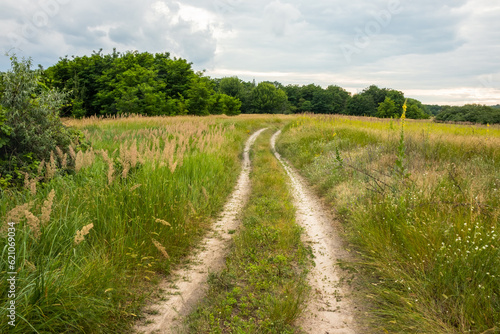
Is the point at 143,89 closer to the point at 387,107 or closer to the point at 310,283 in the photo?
the point at 310,283

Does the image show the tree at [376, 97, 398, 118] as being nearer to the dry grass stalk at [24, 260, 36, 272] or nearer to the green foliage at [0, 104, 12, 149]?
the green foliage at [0, 104, 12, 149]

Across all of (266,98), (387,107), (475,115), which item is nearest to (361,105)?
(387,107)

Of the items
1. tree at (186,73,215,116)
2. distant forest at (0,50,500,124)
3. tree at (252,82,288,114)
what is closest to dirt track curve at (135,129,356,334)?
distant forest at (0,50,500,124)

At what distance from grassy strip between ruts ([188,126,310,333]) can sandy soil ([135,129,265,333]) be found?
19 cm

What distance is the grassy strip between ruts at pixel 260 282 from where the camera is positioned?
3354 mm

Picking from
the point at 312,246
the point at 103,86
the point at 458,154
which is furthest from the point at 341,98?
the point at 312,246

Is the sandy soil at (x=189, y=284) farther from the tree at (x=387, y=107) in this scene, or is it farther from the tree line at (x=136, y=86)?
the tree at (x=387, y=107)

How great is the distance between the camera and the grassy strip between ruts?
3354mm

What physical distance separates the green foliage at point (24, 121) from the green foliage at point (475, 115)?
33950mm

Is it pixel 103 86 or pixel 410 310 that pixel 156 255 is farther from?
pixel 103 86

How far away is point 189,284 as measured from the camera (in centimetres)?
418

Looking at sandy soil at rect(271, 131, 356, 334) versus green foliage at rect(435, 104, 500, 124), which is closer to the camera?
sandy soil at rect(271, 131, 356, 334)

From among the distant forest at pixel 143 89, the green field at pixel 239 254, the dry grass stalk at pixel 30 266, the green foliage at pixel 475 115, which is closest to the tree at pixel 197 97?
the distant forest at pixel 143 89

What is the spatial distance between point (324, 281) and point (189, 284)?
6.74ft
